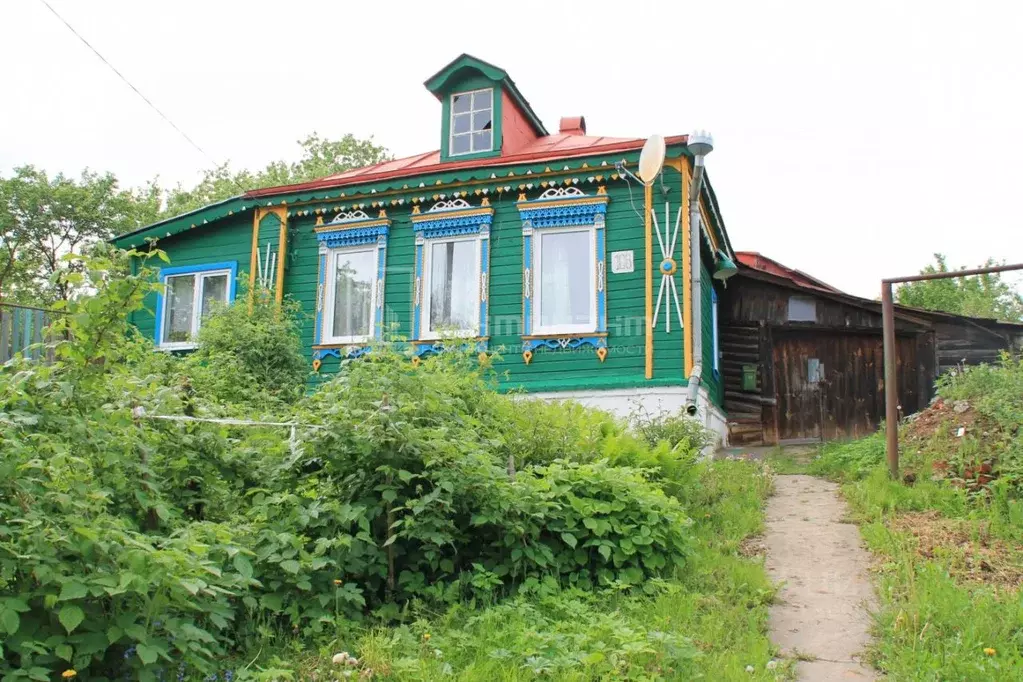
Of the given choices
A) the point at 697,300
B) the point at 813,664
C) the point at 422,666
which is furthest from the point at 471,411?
the point at 697,300

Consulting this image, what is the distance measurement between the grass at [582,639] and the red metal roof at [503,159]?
6.83 metres

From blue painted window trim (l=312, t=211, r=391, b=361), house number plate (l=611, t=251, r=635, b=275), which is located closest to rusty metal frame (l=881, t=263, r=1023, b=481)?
house number plate (l=611, t=251, r=635, b=275)

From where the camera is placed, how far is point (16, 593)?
11.2 feet

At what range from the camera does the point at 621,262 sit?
10883 millimetres

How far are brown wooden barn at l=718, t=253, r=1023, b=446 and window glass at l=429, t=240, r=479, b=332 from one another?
204 inches

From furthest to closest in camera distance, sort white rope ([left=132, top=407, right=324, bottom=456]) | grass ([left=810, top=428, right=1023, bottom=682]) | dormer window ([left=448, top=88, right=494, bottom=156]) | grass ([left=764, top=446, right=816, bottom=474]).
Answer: dormer window ([left=448, top=88, right=494, bottom=156]), grass ([left=764, top=446, right=816, bottom=474]), white rope ([left=132, top=407, right=324, bottom=456]), grass ([left=810, top=428, right=1023, bottom=682])

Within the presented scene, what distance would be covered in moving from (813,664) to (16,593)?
384 cm

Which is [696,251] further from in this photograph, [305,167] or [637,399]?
[305,167]

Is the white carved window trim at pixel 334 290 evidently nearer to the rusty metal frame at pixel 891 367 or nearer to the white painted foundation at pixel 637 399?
the white painted foundation at pixel 637 399

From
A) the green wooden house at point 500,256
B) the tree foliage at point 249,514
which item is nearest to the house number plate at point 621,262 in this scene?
the green wooden house at point 500,256

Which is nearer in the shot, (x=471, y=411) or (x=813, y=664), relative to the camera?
(x=813, y=664)

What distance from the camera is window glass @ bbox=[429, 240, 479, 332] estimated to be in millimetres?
11703

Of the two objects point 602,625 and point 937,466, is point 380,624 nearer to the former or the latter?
point 602,625

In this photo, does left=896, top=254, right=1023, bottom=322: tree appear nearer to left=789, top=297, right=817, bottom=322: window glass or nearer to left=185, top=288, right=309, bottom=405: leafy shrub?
left=789, top=297, right=817, bottom=322: window glass
